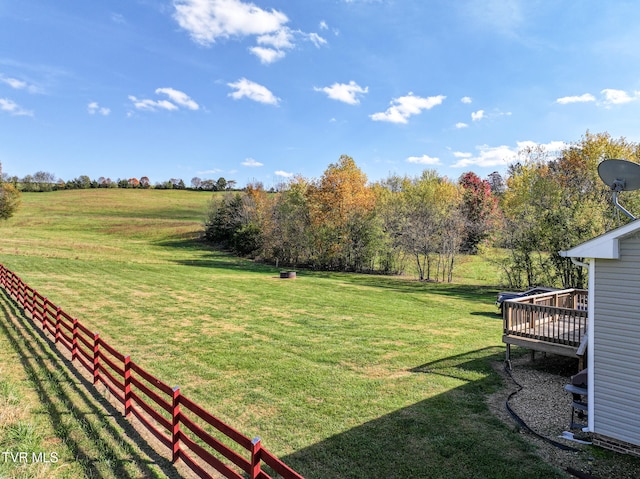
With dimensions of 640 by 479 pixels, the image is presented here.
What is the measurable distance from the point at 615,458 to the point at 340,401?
472 cm

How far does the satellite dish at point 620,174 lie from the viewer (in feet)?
23.7

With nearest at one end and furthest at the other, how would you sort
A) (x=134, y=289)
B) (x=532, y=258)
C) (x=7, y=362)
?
(x=7, y=362)
(x=134, y=289)
(x=532, y=258)

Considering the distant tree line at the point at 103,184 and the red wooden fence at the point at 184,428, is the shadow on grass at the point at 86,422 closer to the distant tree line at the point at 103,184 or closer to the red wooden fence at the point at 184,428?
the red wooden fence at the point at 184,428

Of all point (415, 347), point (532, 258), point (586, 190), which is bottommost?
point (415, 347)

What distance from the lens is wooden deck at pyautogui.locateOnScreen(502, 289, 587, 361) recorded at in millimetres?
8891

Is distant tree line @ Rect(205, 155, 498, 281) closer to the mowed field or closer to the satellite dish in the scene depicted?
the mowed field

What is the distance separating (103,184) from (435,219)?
10650cm

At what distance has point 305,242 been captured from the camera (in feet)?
134

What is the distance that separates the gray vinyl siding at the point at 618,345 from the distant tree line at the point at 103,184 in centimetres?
11268

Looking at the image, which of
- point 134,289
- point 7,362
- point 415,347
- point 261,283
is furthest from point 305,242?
point 7,362

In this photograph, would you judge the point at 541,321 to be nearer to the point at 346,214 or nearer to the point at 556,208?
the point at 556,208

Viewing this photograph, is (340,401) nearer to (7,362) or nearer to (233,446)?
(233,446)

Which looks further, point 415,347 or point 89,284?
point 89,284

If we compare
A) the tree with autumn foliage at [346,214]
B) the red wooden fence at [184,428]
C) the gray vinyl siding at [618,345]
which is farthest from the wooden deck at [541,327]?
the tree with autumn foliage at [346,214]
